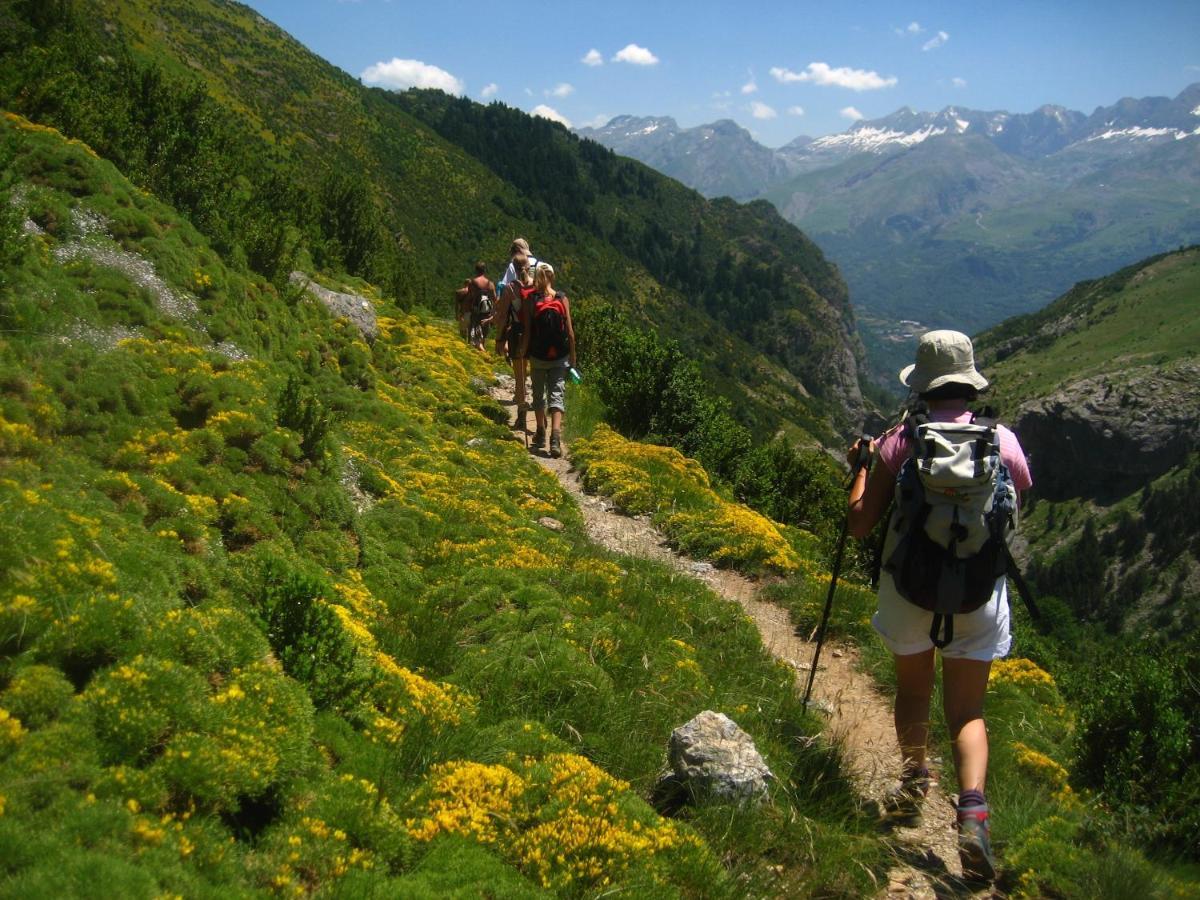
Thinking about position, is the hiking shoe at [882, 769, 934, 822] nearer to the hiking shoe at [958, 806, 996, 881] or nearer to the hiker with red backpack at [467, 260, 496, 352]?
the hiking shoe at [958, 806, 996, 881]

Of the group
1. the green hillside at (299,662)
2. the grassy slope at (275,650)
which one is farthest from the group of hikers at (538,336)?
the grassy slope at (275,650)

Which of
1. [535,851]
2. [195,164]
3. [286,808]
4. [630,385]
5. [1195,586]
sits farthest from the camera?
[1195,586]

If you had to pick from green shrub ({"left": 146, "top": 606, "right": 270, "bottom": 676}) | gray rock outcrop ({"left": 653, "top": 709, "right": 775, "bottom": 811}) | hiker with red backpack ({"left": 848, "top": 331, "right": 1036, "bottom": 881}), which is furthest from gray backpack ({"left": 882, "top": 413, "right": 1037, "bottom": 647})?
green shrub ({"left": 146, "top": 606, "right": 270, "bottom": 676})

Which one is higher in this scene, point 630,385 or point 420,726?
point 630,385

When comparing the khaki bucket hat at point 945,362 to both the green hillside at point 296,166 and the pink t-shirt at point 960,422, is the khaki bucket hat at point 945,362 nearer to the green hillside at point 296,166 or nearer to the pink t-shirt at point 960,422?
the pink t-shirt at point 960,422

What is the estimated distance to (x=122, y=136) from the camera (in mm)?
12117

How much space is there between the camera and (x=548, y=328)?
41.8 feet

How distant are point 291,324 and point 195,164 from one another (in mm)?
4733

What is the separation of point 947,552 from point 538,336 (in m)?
9.28

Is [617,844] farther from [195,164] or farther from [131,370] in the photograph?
[195,164]

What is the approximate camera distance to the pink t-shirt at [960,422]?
14.9 ft

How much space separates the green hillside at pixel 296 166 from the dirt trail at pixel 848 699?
6.80 m

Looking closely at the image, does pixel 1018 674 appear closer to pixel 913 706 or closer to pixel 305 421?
pixel 913 706

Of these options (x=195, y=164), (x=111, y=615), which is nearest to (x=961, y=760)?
(x=111, y=615)
